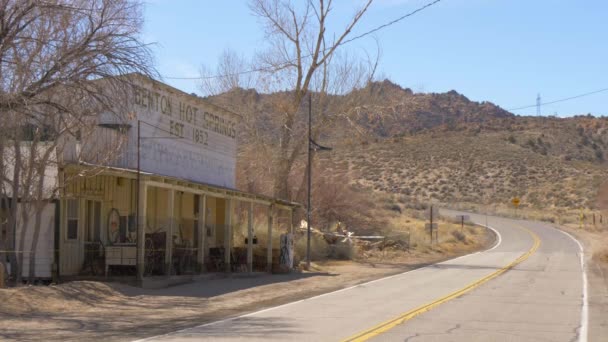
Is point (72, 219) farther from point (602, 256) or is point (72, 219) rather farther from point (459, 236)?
point (459, 236)

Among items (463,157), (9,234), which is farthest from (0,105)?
(463,157)

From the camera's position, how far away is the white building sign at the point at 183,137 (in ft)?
85.6

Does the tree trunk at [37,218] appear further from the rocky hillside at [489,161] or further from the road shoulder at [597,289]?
the rocky hillside at [489,161]

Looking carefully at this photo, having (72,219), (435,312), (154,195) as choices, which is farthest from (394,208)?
(435,312)

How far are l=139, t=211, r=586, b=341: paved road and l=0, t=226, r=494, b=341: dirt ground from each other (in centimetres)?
103

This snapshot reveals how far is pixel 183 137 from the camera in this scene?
2880 centimetres

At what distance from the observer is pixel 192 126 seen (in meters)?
29.8

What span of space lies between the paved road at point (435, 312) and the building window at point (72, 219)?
7.51m

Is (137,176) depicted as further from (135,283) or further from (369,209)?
(369,209)

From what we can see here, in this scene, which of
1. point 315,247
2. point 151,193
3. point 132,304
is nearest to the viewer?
point 132,304

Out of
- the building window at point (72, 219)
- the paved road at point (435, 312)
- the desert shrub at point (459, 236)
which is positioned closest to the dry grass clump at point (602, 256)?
the paved road at point (435, 312)

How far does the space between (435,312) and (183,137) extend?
13.9m

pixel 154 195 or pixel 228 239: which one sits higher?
pixel 154 195

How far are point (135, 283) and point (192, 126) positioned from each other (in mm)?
8704
